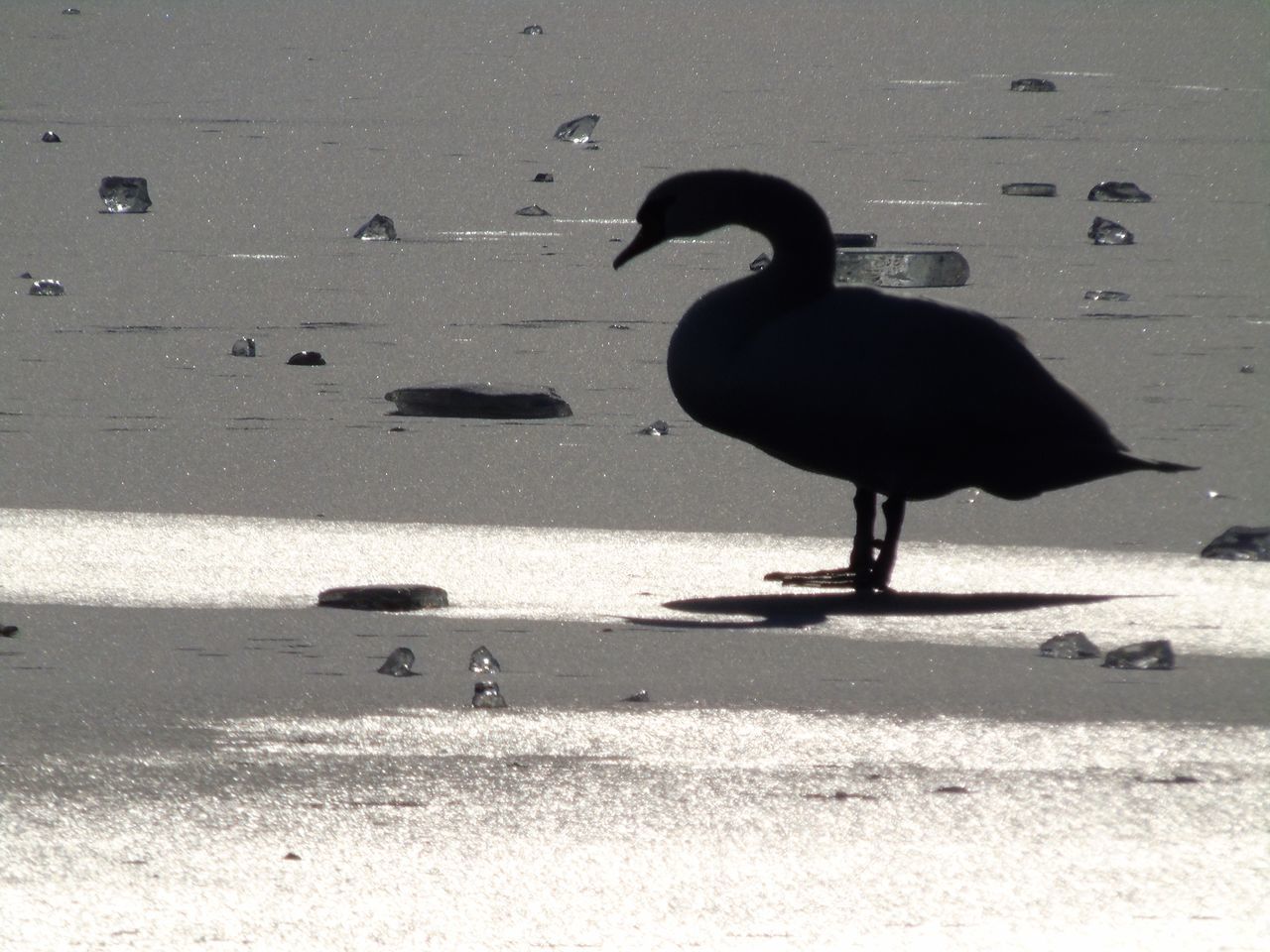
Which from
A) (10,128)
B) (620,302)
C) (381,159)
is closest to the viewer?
(620,302)

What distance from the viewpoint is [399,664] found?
162 inches

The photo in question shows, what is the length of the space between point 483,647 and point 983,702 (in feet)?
2.76

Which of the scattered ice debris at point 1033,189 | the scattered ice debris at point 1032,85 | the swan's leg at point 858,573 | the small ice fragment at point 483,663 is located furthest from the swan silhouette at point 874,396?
the scattered ice debris at point 1032,85

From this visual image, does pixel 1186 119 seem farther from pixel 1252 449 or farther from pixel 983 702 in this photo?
pixel 983 702

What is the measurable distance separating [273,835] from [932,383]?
2293 mm

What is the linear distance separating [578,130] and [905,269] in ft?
14.2

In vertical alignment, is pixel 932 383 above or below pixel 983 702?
above

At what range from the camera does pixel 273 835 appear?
3.14m

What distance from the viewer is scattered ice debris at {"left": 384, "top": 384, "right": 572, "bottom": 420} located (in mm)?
7145

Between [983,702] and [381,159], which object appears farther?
[381,159]

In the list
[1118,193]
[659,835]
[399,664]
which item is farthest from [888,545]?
[1118,193]

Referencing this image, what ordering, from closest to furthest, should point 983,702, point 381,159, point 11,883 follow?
point 11,883 → point 983,702 → point 381,159

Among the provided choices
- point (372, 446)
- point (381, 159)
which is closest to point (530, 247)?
point (381, 159)

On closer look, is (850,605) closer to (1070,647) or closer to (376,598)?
(1070,647)
